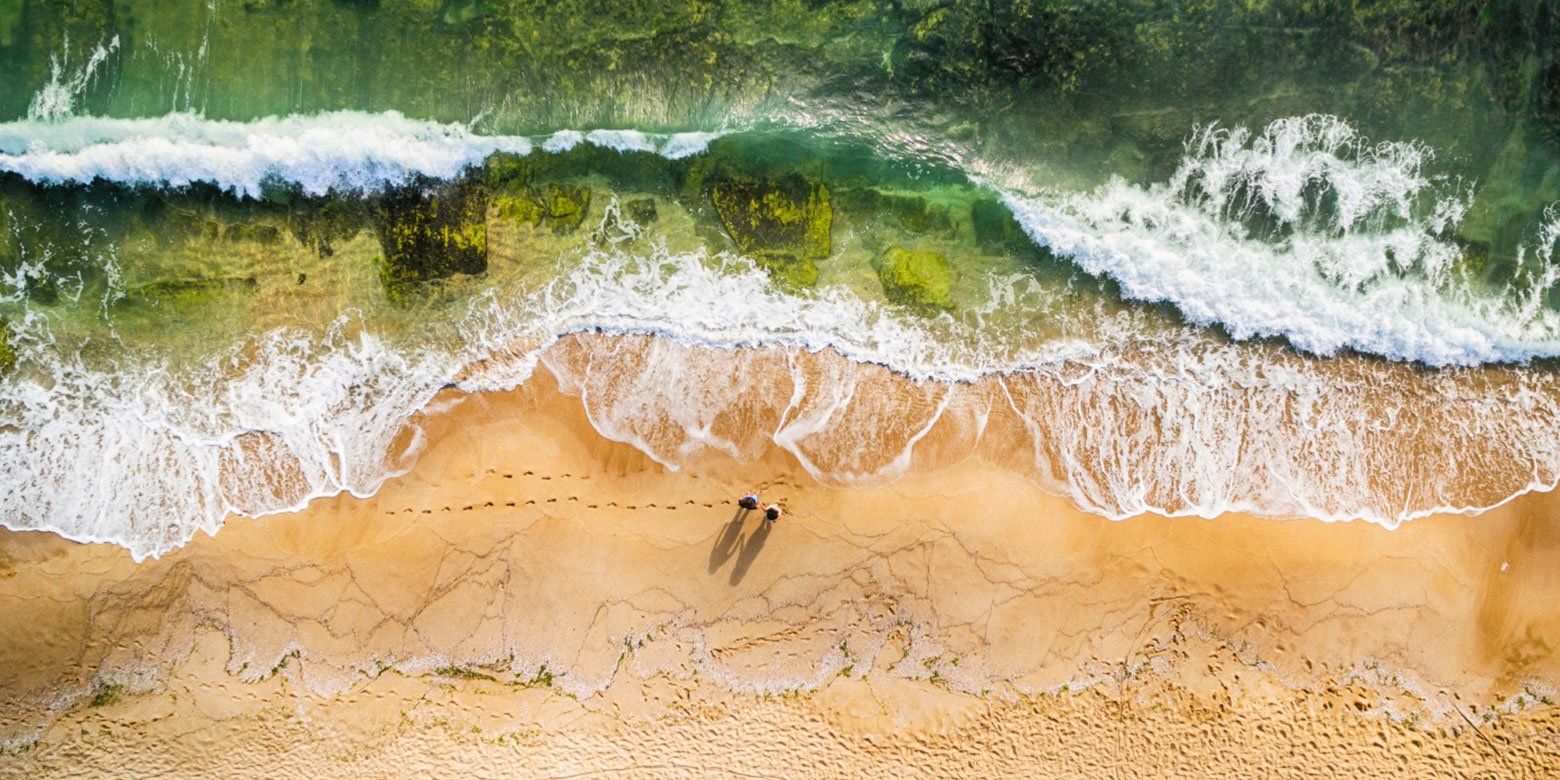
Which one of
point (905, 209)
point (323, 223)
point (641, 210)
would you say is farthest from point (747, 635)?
point (323, 223)

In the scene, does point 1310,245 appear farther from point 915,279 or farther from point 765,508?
point 765,508

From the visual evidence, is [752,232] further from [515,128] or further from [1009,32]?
[1009,32]

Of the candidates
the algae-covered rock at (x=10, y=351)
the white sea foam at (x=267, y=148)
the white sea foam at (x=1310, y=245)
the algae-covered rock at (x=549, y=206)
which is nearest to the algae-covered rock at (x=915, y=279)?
the white sea foam at (x=1310, y=245)

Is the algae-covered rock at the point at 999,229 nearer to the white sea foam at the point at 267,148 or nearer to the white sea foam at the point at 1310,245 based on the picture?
the white sea foam at the point at 1310,245

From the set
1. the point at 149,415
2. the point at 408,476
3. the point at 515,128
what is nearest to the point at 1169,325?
the point at 515,128

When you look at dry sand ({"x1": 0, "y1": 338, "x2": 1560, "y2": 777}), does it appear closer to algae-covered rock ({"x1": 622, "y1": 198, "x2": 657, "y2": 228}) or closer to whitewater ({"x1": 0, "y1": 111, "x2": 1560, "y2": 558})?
whitewater ({"x1": 0, "y1": 111, "x2": 1560, "y2": 558})
